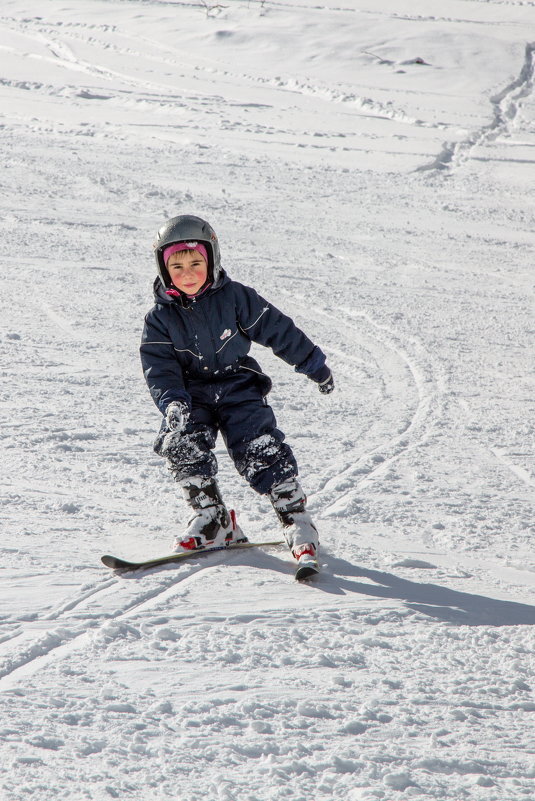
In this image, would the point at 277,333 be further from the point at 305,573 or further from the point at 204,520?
the point at 305,573

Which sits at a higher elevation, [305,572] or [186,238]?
[186,238]

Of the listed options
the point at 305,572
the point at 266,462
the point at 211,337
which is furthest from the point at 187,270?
the point at 305,572

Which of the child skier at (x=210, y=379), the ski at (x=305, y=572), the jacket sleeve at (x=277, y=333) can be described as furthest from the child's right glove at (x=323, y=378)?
the ski at (x=305, y=572)

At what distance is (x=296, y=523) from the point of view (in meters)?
3.31

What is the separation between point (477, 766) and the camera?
1.93 meters

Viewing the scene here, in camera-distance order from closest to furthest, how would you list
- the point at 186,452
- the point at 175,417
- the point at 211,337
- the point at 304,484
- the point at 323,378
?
1. the point at 175,417
2. the point at 186,452
3. the point at 211,337
4. the point at 323,378
5. the point at 304,484

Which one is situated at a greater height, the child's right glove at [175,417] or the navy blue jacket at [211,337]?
the navy blue jacket at [211,337]

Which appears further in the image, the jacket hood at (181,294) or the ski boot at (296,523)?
the jacket hood at (181,294)

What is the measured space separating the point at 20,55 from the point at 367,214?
16.2 m

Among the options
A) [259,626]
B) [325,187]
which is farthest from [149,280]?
[259,626]

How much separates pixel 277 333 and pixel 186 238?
1.81 ft

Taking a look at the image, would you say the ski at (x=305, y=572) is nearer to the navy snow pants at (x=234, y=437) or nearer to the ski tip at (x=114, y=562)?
the navy snow pants at (x=234, y=437)

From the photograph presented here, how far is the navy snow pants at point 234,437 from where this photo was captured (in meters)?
3.31

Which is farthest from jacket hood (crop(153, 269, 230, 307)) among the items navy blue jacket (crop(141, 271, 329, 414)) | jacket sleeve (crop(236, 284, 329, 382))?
jacket sleeve (crop(236, 284, 329, 382))
